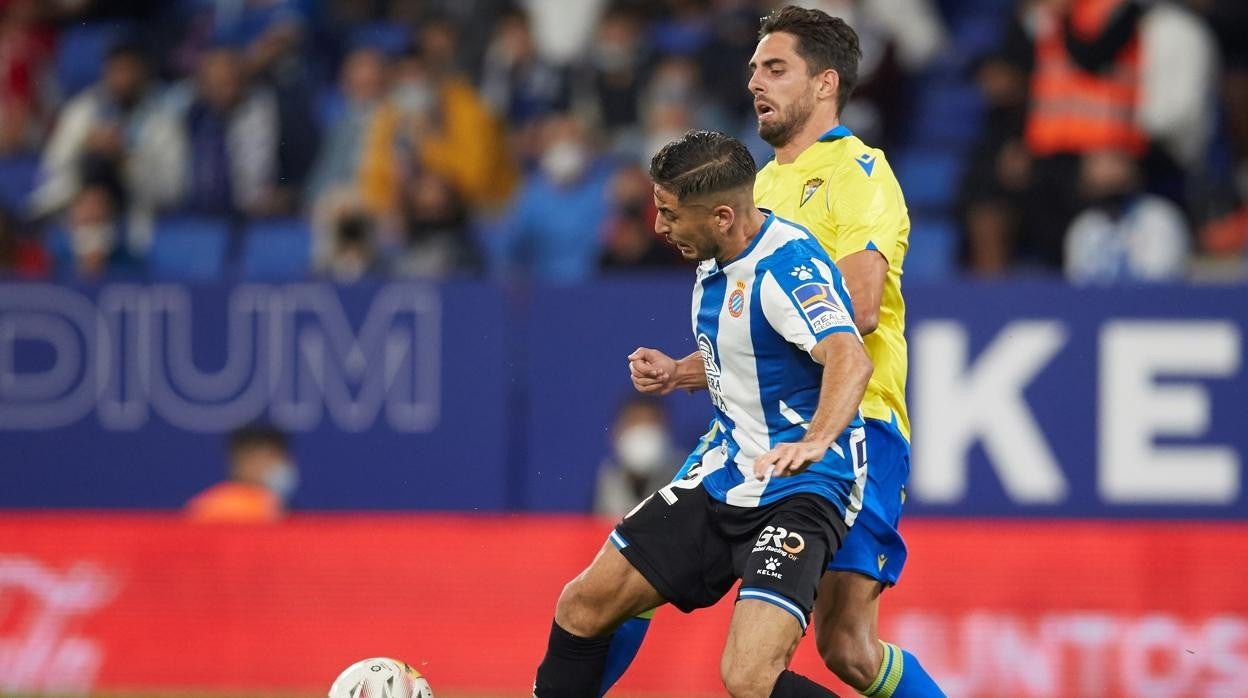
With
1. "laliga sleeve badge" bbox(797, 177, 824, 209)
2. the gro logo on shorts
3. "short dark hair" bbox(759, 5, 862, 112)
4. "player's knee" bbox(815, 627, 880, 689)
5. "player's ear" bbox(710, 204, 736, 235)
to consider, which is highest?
"short dark hair" bbox(759, 5, 862, 112)

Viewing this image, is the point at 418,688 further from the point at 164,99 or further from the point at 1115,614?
the point at 164,99

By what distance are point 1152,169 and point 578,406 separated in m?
3.65

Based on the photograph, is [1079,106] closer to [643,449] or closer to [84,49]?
[643,449]

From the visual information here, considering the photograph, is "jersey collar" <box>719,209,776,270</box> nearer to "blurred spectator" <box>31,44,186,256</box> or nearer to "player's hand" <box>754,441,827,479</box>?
"player's hand" <box>754,441,827,479</box>

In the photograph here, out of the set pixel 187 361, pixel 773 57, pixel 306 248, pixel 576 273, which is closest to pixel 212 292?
pixel 187 361

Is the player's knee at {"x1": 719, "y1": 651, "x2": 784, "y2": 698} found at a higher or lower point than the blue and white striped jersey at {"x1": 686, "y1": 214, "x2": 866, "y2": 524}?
lower

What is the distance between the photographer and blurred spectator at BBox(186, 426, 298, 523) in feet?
36.3

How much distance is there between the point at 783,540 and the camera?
5.71 meters

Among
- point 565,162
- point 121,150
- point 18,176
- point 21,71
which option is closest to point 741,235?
point 565,162

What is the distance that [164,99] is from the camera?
1430 centimetres

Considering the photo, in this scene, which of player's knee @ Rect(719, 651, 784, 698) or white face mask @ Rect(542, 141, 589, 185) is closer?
player's knee @ Rect(719, 651, 784, 698)

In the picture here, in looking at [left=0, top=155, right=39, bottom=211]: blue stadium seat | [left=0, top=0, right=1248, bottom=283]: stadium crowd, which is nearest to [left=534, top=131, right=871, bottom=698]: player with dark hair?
[left=0, top=0, right=1248, bottom=283]: stadium crowd

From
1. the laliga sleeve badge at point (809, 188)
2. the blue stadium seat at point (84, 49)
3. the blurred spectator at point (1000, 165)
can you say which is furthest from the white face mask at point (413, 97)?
the laliga sleeve badge at point (809, 188)

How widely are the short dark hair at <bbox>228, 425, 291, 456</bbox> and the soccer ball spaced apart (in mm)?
5261
